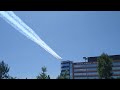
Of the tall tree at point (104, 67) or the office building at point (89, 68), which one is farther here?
the office building at point (89, 68)

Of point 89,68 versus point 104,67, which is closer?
point 104,67

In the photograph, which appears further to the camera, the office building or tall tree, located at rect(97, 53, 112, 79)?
the office building

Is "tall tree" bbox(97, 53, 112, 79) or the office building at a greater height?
the office building

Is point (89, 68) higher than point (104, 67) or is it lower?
higher

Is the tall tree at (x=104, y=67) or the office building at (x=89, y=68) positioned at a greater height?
the office building at (x=89, y=68)
